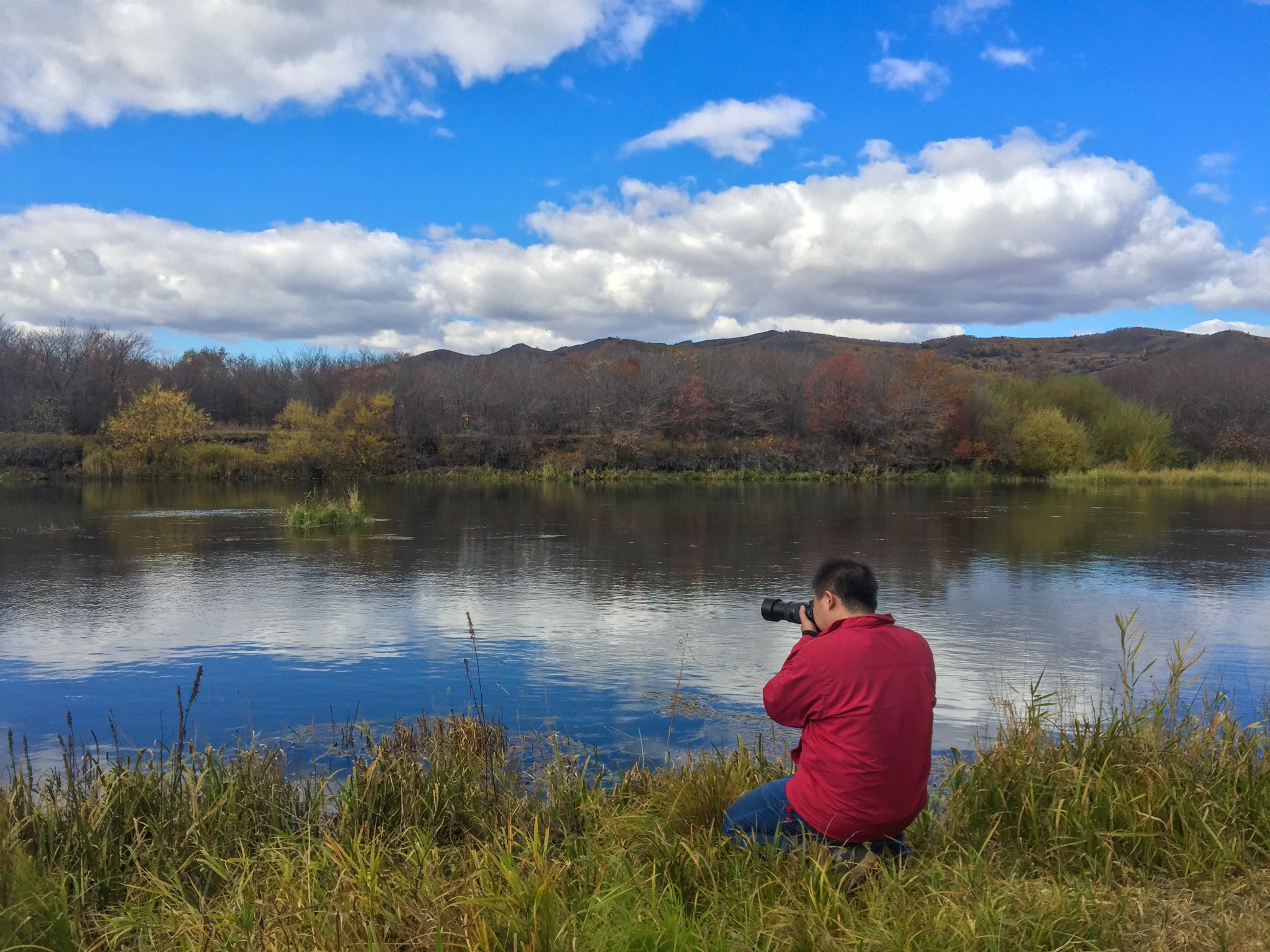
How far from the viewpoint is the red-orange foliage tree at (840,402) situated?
189 ft

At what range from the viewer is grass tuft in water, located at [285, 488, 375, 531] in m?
25.7

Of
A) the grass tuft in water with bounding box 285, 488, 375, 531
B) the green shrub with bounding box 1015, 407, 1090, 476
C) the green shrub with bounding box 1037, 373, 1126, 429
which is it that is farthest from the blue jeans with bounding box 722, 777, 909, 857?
the green shrub with bounding box 1037, 373, 1126, 429

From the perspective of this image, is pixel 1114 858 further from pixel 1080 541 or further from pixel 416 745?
pixel 1080 541

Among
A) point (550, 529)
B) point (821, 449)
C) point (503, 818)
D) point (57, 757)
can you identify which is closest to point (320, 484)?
point (550, 529)

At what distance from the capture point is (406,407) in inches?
2322

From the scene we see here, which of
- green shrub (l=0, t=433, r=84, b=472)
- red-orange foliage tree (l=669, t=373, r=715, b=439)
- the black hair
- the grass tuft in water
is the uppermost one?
red-orange foliage tree (l=669, t=373, r=715, b=439)

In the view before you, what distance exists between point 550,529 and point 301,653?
47.6 feet

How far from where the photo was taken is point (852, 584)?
166 inches

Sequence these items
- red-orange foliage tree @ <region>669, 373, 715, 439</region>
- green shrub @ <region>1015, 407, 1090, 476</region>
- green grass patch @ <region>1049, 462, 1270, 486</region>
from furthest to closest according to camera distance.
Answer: red-orange foliage tree @ <region>669, 373, 715, 439</region>
green shrub @ <region>1015, 407, 1090, 476</region>
green grass patch @ <region>1049, 462, 1270, 486</region>

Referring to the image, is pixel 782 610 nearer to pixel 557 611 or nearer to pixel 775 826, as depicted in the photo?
pixel 775 826

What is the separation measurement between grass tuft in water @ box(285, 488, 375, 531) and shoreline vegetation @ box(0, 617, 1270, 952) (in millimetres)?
19431

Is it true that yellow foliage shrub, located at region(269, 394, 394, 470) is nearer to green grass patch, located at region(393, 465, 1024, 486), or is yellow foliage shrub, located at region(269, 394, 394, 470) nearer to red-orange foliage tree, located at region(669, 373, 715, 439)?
green grass patch, located at region(393, 465, 1024, 486)

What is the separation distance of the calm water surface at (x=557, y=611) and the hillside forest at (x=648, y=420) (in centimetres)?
2527

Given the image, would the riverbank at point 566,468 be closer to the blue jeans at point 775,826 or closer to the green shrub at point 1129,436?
the green shrub at point 1129,436
